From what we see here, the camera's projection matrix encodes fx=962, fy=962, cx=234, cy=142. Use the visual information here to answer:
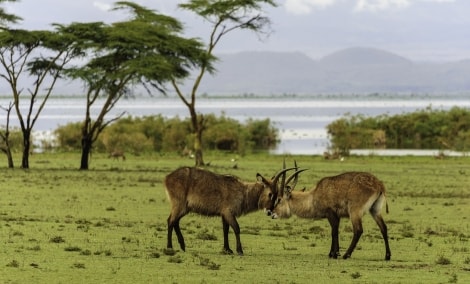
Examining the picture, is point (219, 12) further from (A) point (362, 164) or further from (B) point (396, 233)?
(B) point (396, 233)

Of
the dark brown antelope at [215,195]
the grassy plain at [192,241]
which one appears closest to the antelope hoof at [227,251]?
the grassy plain at [192,241]

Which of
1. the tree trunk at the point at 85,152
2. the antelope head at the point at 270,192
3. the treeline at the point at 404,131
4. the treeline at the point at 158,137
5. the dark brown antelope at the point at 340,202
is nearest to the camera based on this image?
the dark brown antelope at the point at 340,202

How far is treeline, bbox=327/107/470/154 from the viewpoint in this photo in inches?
2307

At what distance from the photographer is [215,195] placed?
524 inches

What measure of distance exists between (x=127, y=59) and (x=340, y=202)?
25950 millimetres

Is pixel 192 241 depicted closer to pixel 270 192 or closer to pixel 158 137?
pixel 270 192

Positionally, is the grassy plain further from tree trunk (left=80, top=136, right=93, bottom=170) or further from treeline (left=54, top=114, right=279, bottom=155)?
treeline (left=54, top=114, right=279, bottom=155)

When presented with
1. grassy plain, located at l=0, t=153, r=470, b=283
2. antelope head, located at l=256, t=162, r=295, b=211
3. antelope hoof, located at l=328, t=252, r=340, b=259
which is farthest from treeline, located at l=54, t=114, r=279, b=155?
antelope hoof, located at l=328, t=252, r=340, b=259

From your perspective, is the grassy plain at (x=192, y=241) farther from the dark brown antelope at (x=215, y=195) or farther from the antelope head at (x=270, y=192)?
the antelope head at (x=270, y=192)

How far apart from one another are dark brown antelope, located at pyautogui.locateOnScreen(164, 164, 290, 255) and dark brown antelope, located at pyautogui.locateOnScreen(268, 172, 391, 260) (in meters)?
0.28

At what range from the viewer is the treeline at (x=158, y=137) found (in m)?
51.4

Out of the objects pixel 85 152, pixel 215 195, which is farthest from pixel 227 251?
pixel 85 152

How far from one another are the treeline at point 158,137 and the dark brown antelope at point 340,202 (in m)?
37.3

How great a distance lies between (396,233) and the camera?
54.6 ft
